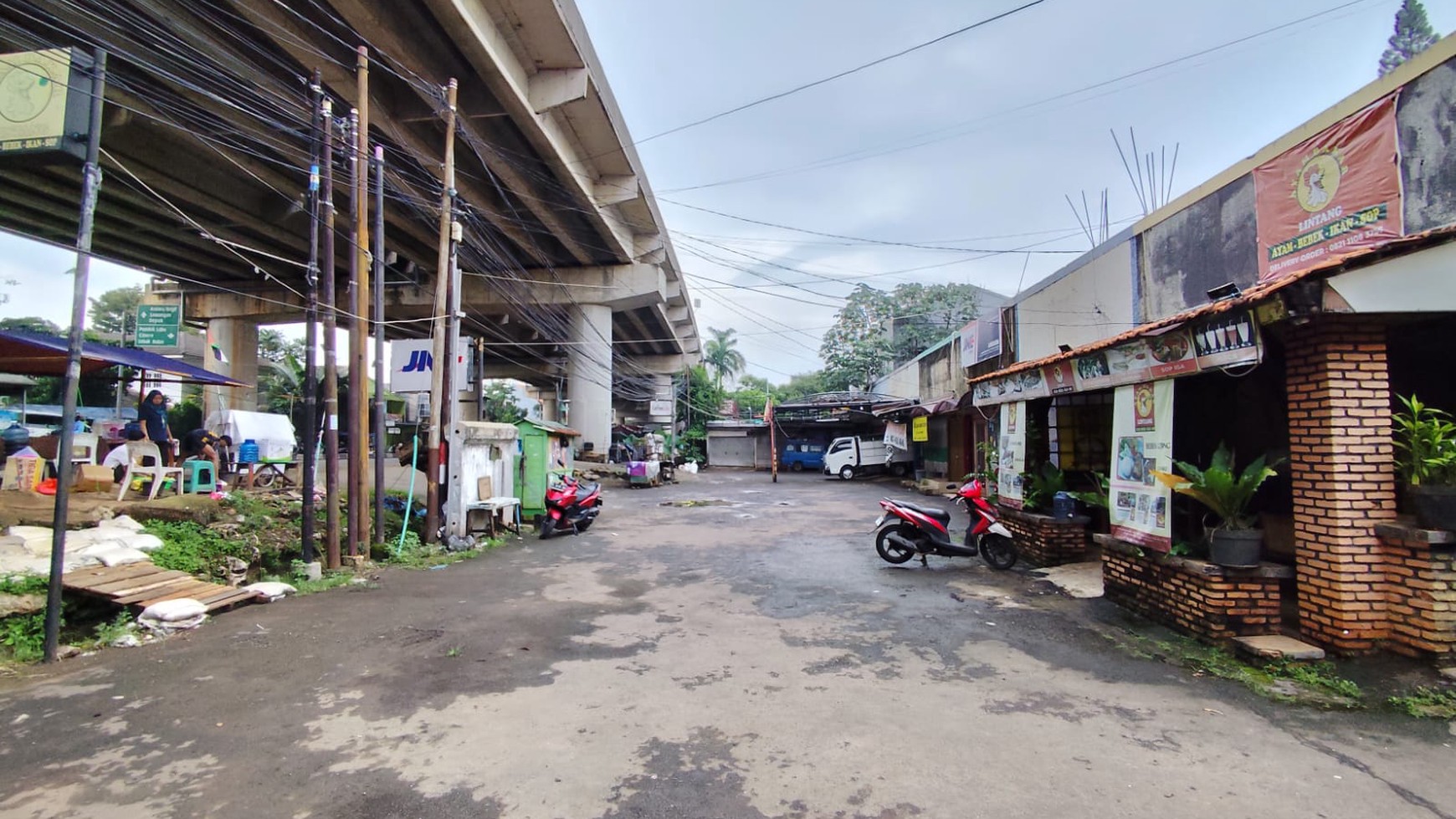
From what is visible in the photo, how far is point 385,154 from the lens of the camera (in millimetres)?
14555

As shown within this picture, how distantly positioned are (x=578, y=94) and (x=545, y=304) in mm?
11479

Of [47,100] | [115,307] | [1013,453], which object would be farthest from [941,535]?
[115,307]

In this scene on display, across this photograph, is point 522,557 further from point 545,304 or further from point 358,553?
point 545,304

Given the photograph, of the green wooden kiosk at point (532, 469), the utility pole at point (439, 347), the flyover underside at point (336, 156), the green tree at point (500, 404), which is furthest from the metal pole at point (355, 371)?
the green tree at point (500, 404)

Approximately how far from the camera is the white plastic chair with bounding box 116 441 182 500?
8.95m

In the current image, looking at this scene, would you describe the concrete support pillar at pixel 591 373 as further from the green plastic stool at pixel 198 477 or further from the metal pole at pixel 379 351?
the green plastic stool at pixel 198 477

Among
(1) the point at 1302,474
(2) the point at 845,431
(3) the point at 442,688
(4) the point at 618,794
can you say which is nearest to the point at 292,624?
(3) the point at 442,688

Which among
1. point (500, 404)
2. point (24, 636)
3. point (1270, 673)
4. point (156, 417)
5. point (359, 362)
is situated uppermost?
point (500, 404)

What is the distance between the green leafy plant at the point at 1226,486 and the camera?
186 inches

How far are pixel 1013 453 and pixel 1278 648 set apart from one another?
440 centimetres

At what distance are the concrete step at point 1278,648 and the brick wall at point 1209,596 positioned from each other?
95 mm

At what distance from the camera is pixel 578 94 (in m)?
14.0

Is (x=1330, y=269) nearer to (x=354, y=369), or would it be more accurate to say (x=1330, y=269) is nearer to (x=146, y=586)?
(x=146, y=586)

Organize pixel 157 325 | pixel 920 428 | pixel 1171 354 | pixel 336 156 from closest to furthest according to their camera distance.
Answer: pixel 1171 354, pixel 336 156, pixel 157 325, pixel 920 428
